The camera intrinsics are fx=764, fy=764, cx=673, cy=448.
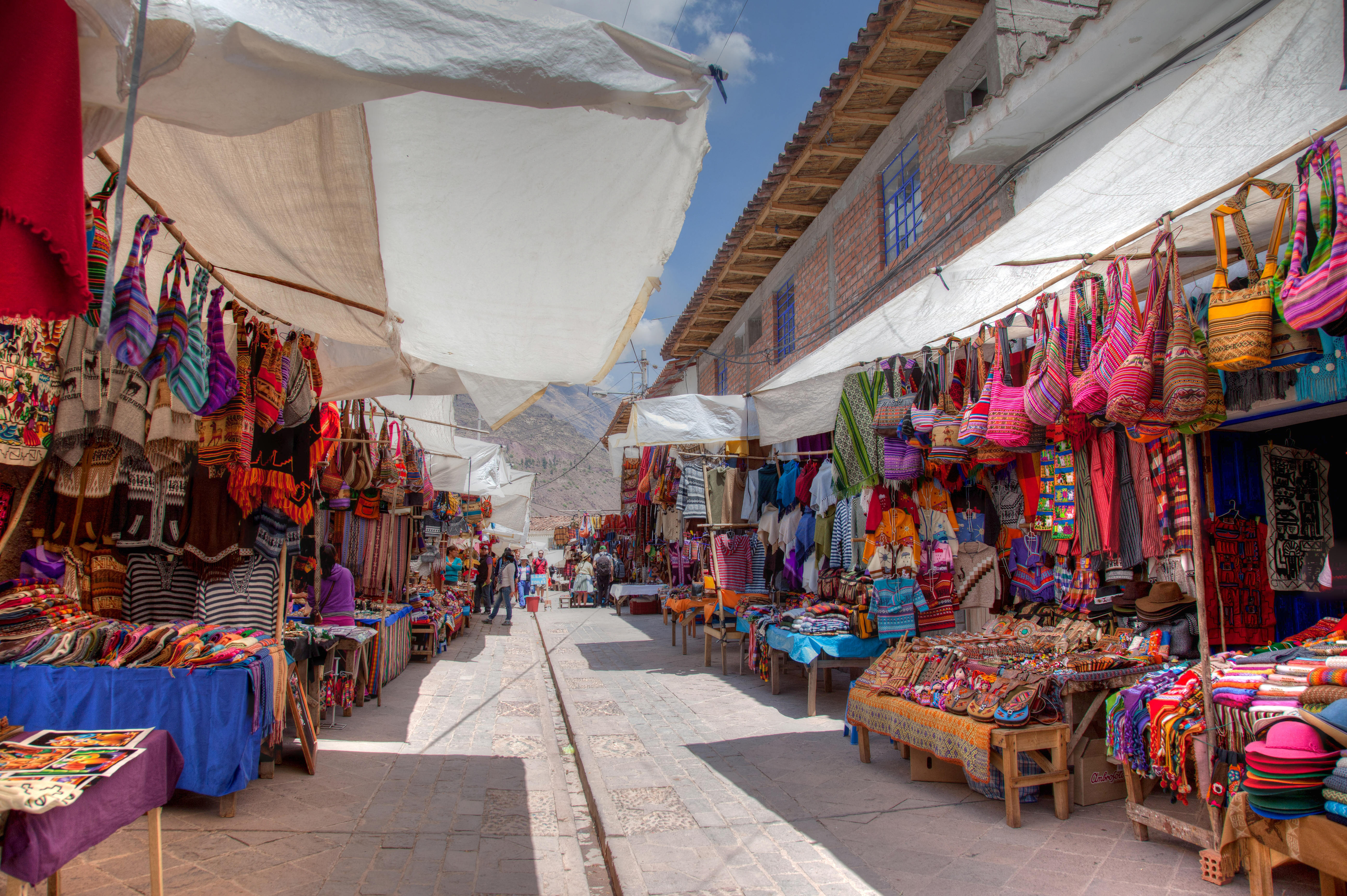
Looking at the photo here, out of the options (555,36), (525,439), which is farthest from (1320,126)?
(525,439)

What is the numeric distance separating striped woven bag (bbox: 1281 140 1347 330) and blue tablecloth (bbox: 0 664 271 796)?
5742 mm

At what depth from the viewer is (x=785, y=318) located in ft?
46.4

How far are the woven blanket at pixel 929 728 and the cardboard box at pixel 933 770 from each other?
0.35 feet

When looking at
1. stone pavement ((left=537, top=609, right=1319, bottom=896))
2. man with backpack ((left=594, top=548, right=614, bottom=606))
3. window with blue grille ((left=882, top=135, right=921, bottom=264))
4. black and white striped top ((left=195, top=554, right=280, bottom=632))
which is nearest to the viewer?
stone pavement ((left=537, top=609, right=1319, bottom=896))

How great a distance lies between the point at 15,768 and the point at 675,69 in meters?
3.28

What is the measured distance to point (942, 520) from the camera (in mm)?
6672

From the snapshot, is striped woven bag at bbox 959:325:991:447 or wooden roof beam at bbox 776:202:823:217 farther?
wooden roof beam at bbox 776:202:823:217

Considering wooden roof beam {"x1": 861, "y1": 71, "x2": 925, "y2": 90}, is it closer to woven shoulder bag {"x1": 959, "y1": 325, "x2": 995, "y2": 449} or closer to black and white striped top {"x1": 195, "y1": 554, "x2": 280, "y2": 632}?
woven shoulder bag {"x1": 959, "y1": 325, "x2": 995, "y2": 449}

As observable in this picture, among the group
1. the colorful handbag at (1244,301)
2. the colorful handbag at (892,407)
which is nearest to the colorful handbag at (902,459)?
the colorful handbag at (892,407)

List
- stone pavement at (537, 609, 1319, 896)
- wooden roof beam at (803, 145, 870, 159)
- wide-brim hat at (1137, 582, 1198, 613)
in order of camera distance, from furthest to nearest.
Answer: wooden roof beam at (803, 145, 870, 159) < wide-brim hat at (1137, 582, 1198, 613) < stone pavement at (537, 609, 1319, 896)

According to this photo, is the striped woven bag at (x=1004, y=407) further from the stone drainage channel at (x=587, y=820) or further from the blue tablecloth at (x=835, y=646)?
the stone drainage channel at (x=587, y=820)

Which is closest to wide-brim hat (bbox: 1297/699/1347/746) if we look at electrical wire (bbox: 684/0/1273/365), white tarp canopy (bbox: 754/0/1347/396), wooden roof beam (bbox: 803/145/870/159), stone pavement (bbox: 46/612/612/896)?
white tarp canopy (bbox: 754/0/1347/396)

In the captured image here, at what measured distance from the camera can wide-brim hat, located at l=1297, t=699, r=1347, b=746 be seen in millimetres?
2896

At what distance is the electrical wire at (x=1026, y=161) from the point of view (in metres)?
5.71
